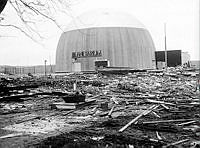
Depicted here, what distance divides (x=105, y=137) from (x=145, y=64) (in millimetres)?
43587

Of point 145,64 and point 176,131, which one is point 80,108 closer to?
point 176,131

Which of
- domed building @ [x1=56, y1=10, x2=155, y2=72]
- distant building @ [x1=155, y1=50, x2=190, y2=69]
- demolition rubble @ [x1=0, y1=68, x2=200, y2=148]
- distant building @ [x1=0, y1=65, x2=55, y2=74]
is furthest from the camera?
distant building @ [x1=0, y1=65, x2=55, y2=74]

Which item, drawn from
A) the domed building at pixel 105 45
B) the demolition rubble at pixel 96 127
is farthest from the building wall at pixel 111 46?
the demolition rubble at pixel 96 127

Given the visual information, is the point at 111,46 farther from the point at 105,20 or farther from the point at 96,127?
the point at 96,127

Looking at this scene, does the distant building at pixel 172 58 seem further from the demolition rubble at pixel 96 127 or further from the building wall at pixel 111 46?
the demolition rubble at pixel 96 127

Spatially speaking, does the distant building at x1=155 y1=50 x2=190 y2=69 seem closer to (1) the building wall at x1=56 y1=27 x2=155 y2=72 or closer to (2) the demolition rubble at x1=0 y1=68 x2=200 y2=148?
(1) the building wall at x1=56 y1=27 x2=155 y2=72

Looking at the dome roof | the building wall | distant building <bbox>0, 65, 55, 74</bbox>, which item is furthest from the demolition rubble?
distant building <bbox>0, 65, 55, 74</bbox>

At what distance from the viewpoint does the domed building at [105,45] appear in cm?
4588

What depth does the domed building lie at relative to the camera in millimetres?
45875

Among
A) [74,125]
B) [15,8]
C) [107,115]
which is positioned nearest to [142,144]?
[74,125]

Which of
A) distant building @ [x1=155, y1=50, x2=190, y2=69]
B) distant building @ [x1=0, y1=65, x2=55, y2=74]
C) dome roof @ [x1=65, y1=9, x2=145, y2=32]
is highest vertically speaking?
dome roof @ [x1=65, y1=9, x2=145, y2=32]

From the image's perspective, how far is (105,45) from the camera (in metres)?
46.0

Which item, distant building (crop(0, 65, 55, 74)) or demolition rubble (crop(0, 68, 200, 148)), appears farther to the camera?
distant building (crop(0, 65, 55, 74))

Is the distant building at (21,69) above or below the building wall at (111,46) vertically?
below
